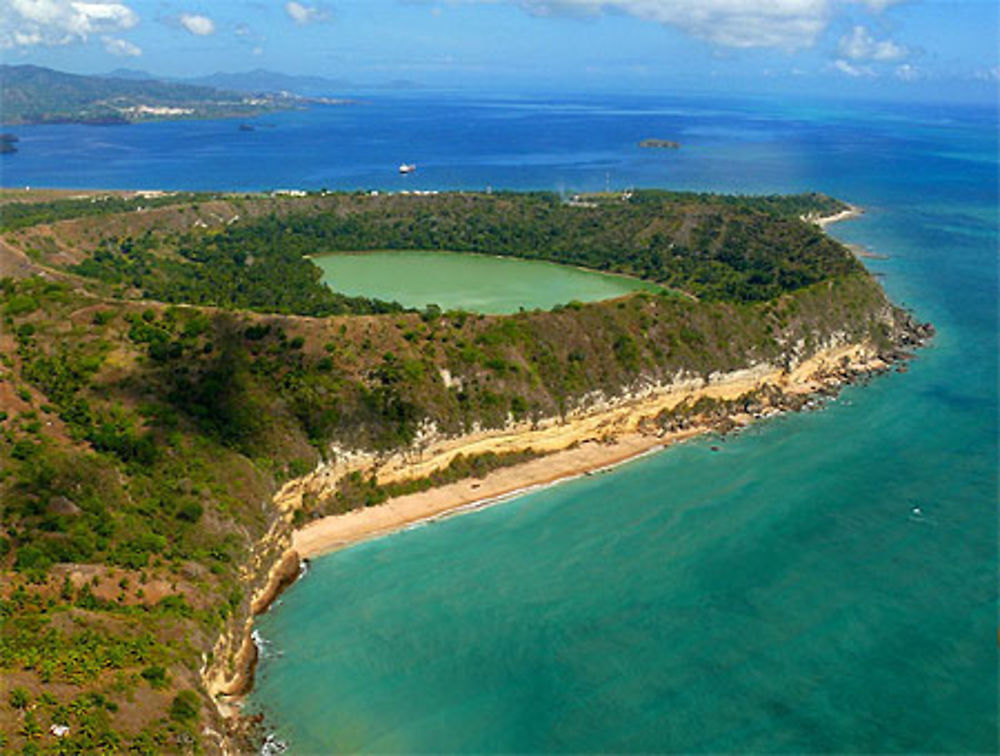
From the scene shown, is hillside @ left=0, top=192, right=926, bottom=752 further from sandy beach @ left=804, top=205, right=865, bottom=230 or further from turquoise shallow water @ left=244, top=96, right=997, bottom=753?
sandy beach @ left=804, top=205, right=865, bottom=230

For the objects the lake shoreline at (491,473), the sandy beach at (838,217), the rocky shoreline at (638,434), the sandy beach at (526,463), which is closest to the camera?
the rocky shoreline at (638,434)

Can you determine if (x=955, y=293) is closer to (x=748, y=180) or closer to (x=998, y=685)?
(x=998, y=685)

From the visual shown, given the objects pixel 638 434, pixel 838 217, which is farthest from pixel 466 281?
pixel 838 217

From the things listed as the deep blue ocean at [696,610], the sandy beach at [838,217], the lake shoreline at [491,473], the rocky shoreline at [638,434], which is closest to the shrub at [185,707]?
the rocky shoreline at [638,434]

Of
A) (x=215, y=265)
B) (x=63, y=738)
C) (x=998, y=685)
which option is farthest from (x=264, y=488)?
(x=215, y=265)

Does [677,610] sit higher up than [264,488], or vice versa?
[264,488]

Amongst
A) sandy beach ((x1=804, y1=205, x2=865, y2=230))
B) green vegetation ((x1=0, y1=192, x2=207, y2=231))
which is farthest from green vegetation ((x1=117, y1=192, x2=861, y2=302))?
green vegetation ((x1=0, y1=192, x2=207, y2=231))

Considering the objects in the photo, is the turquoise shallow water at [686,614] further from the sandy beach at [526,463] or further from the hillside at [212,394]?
the hillside at [212,394]

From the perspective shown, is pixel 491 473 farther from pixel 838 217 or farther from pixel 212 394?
pixel 838 217

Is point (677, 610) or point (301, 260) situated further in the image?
point (301, 260)
